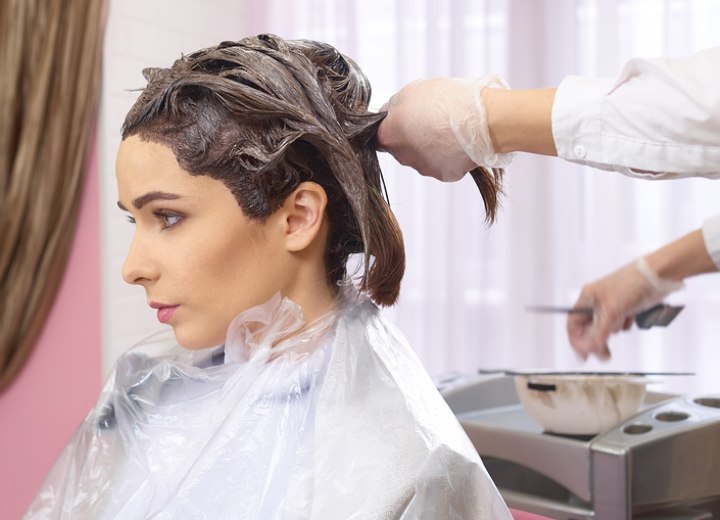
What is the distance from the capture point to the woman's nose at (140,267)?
1.02 m

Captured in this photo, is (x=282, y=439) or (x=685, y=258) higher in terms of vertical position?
(x=685, y=258)

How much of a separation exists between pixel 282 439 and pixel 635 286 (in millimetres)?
581

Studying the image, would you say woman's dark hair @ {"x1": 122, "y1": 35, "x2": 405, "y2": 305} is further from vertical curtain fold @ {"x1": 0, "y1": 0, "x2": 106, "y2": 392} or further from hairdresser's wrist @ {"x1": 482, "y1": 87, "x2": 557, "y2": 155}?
vertical curtain fold @ {"x1": 0, "y1": 0, "x2": 106, "y2": 392}

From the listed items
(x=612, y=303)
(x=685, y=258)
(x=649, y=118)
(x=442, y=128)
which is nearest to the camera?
(x=649, y=118)

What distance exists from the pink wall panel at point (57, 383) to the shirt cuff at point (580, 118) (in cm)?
150

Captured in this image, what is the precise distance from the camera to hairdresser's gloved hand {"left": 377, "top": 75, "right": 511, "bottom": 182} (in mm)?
970

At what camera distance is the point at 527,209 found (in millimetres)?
2336

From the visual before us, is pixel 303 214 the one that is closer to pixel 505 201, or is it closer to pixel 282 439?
pixel 282 439

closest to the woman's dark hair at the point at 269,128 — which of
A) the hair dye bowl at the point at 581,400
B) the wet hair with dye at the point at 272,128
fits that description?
the wet hair with dye at the point at 272,128

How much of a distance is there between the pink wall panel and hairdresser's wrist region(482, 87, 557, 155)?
1413 millimetres

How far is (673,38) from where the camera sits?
214cm

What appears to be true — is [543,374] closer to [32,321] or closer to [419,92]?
[419,92]

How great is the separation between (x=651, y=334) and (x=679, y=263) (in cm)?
102

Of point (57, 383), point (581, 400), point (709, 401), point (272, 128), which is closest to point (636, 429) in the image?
point (581, 400)
